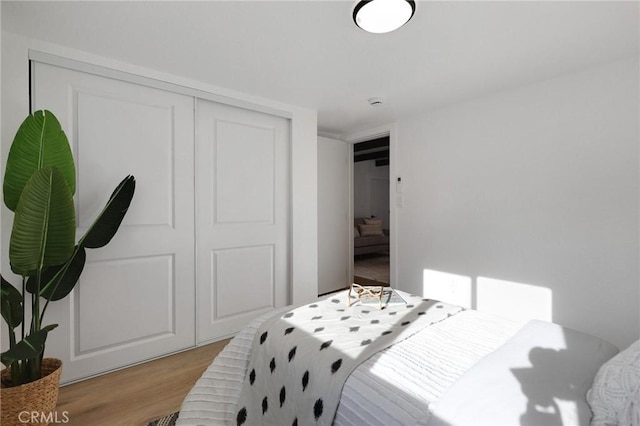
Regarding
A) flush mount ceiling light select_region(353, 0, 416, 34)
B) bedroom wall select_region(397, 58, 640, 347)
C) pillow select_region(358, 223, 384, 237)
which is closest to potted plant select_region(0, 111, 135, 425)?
flush mount ceiling light select_region(353, 0, 416, 34)

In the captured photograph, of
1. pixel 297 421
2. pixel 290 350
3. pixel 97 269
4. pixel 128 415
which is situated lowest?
pixel 128 415

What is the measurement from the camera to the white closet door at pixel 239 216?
2.52 meters

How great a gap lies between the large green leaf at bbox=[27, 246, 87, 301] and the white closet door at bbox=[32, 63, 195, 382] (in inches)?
12.8

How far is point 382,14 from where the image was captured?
1499 millimetres

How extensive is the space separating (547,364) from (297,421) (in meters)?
0.92

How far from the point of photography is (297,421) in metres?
1.12

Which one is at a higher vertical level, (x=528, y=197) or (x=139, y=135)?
(x=139, y=135)

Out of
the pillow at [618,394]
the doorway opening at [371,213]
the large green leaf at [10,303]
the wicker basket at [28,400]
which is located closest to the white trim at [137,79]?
the large green leaf at [10,303]

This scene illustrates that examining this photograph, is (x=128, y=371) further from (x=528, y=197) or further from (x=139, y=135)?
(x=528, y=197)

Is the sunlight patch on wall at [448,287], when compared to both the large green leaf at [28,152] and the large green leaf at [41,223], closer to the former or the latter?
the large green leaf at [41,223]

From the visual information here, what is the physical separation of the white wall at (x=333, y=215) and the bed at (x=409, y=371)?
2229 mm

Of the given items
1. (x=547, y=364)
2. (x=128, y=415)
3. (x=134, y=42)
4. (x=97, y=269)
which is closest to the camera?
(x=547, y=364)

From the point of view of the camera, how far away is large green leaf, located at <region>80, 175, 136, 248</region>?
5.55 feet

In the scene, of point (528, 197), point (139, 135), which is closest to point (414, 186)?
point (528, 197)
